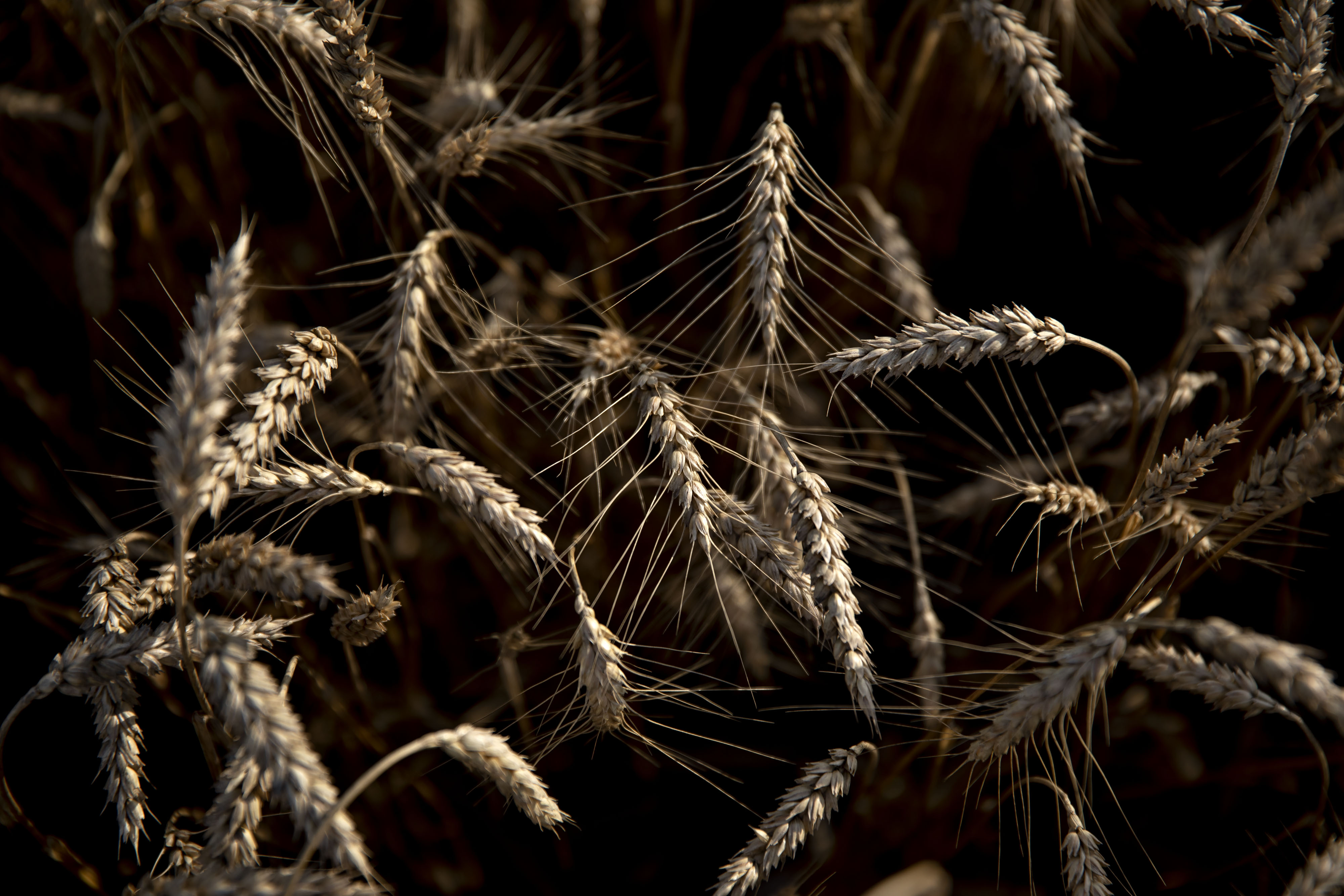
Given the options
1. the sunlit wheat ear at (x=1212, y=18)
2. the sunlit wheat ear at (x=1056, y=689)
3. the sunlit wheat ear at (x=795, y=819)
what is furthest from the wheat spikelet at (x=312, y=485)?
the sunlit wheat ear at (x=1212, y=18)

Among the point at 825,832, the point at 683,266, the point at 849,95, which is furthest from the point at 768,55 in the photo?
the point at 825,832

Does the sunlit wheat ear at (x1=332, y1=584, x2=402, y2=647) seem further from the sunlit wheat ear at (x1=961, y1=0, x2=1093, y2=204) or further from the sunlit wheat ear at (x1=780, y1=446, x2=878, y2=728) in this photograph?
the sunlit wheat ear at (x1=961, y1=0, x2=1093, y2=204)

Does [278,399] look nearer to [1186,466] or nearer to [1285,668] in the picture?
[1186,466]

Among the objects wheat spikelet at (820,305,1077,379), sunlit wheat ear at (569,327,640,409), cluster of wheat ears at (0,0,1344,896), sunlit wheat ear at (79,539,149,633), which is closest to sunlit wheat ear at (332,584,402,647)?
cluster of wheat ears at (0,0,1344,896)

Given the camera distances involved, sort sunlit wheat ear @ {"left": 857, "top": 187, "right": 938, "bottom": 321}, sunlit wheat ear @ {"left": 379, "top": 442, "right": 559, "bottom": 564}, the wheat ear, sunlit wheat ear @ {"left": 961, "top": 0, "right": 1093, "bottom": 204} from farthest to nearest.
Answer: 1. sunlit wheat ear @ {"left": 857, "top": 187, "right": 938, "bottom": 321}
2. sunlit wheat ear @ {"left": 961, "top": 0, "right": 1093, "bottom": 204}
3. sunlit wheat ear @ {"left": 379, "top": 442, "right": 559, "bottom": 564}
4. the wheat ear

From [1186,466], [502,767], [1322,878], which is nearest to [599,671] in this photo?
[502,767]

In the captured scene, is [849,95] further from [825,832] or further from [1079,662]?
[825,832]

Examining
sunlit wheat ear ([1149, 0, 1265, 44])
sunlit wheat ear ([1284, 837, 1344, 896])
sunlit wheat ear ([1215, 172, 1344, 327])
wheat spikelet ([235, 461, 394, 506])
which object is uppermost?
sunlit wheat ear ([1149, 0, 1265, 44])
